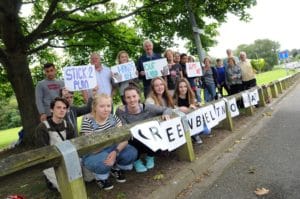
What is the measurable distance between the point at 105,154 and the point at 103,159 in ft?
0.27

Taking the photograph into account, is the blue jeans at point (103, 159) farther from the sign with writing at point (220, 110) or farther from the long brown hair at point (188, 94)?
the sign with writing at point (220, 110)

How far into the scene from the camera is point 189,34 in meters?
14.2

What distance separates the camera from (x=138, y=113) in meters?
6.10

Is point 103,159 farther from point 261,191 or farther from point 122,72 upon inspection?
point 122,72

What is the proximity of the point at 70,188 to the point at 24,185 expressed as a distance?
2.88 meters

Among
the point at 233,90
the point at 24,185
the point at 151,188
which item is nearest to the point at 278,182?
the point at 151,188

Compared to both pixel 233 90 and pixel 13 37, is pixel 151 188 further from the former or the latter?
pixel 233 90

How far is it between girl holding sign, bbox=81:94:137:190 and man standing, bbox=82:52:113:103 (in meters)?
2.21

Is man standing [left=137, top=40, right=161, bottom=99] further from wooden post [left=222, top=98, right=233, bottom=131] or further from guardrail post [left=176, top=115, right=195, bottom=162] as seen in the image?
guardrail post [left=176, top=115, right=195, bottom=162]

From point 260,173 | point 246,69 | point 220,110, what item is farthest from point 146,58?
point 246,69

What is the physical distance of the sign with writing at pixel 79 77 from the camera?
6.63 metres

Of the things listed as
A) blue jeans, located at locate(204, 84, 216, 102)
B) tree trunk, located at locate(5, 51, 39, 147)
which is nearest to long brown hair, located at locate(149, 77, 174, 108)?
blue jeans, located at locate(204, 84, 216, 102)

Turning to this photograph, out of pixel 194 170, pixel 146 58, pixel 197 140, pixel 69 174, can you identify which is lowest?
pixel 194 170

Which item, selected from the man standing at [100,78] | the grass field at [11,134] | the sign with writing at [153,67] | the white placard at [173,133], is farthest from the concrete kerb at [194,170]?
the grass field at [11,134]
